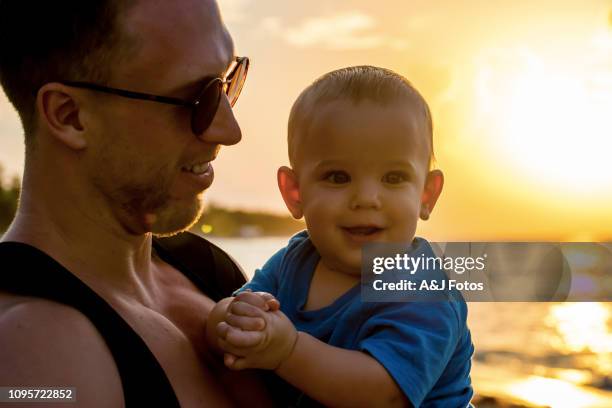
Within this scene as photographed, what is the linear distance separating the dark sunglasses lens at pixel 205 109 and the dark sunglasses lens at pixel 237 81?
26 cm

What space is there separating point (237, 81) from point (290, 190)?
504 millimetres

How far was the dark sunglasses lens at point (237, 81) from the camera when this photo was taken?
10.1 ft

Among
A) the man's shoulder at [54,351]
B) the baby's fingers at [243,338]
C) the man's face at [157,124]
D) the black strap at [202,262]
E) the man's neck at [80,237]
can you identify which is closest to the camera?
the man's shoulder at [54,351]

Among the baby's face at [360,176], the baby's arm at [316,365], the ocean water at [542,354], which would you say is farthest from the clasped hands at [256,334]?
the ocean water at [542,354]

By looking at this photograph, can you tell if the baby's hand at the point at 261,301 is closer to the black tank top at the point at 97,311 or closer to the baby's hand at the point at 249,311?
the baby's hand at the point at 249,311

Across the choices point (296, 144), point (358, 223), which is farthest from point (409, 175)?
point (296, 144)

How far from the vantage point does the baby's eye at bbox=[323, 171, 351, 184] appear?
2830 mm

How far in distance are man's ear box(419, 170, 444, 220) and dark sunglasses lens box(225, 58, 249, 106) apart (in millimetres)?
822

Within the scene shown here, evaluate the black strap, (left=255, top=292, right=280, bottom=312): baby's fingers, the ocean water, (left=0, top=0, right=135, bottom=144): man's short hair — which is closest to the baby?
(left=255, top=292, right=280, bottom=312): baby's fingers

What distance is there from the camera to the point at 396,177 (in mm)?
2830

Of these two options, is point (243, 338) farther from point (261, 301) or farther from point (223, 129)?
point (223, 129)

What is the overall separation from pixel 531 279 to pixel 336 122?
1.92 metres

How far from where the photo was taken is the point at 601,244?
15.6 ft

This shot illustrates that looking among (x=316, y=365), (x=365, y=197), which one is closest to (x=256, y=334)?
(x=316, y=365)
